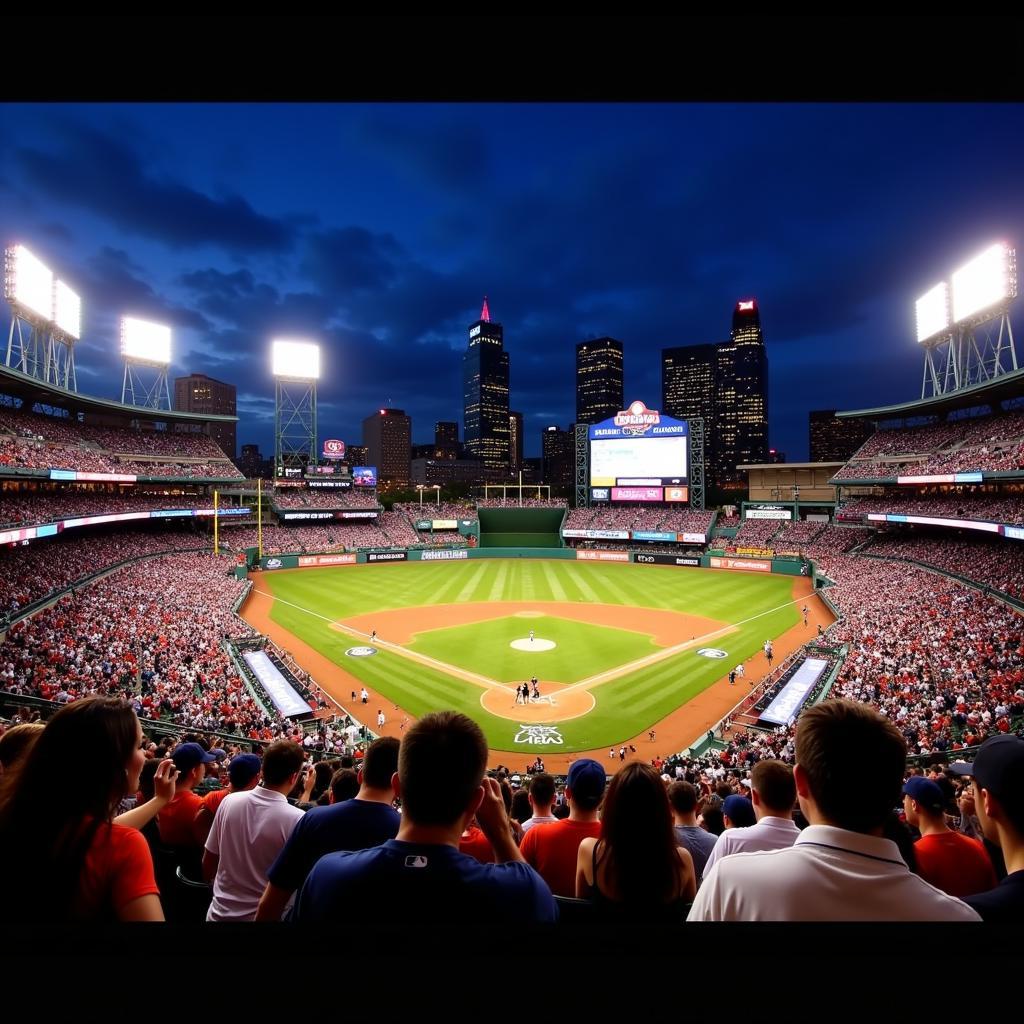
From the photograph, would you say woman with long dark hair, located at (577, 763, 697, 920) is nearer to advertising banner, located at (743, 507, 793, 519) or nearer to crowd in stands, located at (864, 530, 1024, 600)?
crowd in stands, located at (864, 530, 1024, 600)

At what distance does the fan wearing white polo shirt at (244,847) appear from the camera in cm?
411

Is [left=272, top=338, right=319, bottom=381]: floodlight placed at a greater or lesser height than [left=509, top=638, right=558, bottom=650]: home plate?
greater

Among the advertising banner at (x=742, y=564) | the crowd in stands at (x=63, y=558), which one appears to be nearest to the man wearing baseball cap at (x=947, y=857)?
the crowd in stands at (x=63, y=558)

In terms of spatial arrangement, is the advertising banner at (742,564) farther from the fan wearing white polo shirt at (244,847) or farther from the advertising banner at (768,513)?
the fan wearing white polo shirt at (244,847)

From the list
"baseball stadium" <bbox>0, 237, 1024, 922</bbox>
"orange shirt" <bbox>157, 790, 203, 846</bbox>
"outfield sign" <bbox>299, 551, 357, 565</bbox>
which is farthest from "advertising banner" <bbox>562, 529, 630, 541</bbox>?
"orange shirt" <bbox>157, 790, 203, 846</bbox>

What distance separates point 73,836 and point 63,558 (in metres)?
43.2

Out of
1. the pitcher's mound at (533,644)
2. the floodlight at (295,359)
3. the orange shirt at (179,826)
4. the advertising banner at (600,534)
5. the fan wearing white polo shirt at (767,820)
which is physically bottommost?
the pitcher's mound at (533,644)

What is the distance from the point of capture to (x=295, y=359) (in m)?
73.4

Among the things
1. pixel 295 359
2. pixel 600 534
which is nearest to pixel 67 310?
pixel 295 359

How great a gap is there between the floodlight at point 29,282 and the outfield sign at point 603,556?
54.6 m

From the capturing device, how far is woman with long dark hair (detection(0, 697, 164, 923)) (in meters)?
2.20

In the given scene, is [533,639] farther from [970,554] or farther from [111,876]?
[111,876]

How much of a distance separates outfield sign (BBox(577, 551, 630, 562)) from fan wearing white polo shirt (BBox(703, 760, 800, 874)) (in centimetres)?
6351
